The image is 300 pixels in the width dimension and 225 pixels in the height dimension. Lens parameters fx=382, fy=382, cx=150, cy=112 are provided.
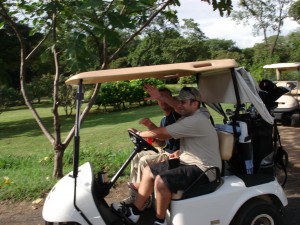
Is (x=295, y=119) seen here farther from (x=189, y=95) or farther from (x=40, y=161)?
(x=189, y=95)

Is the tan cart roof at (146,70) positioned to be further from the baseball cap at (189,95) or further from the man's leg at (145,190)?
the man's leg at (145,190)

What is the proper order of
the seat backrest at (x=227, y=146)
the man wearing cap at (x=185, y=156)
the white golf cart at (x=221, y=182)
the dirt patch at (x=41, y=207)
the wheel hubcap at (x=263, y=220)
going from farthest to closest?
1. the dirt patch at (x=41, y=207)
2. the seat backrest at (x=227, y=146)
3. the wheel hubcap at (x=263, y=220)
4. the man wearing cap at (x=185, y=156)
5. the white golf cart at (x=221, y=182)

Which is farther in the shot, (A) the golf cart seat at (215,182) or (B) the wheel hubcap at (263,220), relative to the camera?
(B) the wheel hubcap at (263,220)

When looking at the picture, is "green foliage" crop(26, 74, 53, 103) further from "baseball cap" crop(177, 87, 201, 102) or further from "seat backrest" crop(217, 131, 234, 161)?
"seat backrest" crop(217, 131, 234, 161)

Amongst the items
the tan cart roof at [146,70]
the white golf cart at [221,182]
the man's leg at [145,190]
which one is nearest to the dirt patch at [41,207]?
A: the white golf cart at [221,182]

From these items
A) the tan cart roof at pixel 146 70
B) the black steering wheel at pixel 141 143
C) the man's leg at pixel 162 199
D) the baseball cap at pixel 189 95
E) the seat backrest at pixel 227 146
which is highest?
the tan cart roof at pixel 146 70

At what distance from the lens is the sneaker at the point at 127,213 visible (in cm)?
321

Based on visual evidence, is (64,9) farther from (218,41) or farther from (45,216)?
(218,41)

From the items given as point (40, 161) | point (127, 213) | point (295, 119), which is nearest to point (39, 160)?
point (40, 161)

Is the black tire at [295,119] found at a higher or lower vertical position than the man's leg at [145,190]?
lower

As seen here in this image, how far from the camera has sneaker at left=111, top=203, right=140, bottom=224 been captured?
3205mm

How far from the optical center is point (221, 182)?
3.24 m

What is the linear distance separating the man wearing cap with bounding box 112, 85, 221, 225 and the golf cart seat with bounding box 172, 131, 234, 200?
4cm

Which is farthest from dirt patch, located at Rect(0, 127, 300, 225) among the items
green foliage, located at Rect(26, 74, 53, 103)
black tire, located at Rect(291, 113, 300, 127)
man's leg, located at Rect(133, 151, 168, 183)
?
green foliage, located at Rect(26, 74, 53, 103)
